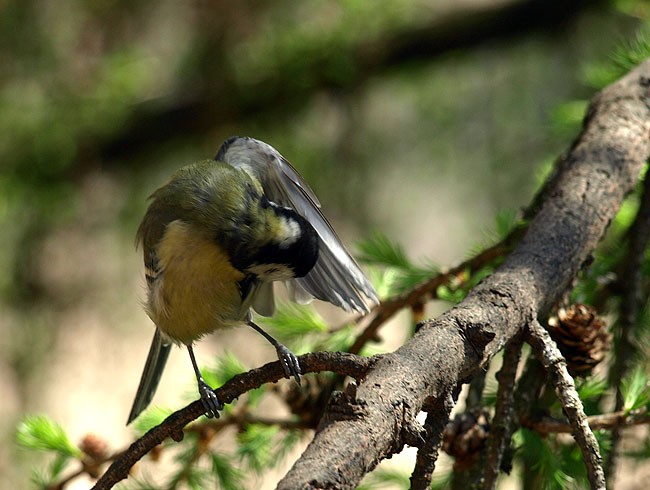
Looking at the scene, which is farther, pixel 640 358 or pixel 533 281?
pixel 640 358

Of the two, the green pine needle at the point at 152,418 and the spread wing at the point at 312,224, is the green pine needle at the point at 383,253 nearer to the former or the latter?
the spread wing at the point at 312,224

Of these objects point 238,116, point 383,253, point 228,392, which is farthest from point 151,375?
point 238,116

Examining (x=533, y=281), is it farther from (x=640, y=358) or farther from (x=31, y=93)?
(x=31, y=93)

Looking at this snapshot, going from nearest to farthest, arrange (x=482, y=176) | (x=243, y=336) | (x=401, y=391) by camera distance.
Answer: (x=401, y=391), (x=482, y=176), (x=243, y=336)

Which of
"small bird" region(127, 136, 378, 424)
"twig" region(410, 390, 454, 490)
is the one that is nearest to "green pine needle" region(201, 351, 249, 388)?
"small bird" region(127, 136, 378, 424)

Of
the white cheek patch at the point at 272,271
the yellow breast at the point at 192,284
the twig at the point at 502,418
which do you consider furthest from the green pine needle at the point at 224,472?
the twig at the point at 502,418

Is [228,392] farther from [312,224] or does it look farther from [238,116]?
[238,116]

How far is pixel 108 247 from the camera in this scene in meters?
4.04

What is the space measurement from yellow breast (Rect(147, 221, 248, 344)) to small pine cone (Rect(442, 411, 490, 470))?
22.6 inches

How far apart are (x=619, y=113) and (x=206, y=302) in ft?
3.12

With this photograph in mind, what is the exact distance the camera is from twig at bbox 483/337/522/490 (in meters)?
1.11

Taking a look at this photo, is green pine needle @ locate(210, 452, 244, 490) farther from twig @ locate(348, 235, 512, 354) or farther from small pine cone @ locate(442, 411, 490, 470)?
small pine cone @ locate(442, 411, 490, 470)

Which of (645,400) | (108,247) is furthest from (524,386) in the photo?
(108,247)

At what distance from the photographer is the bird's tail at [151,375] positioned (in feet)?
5.73
